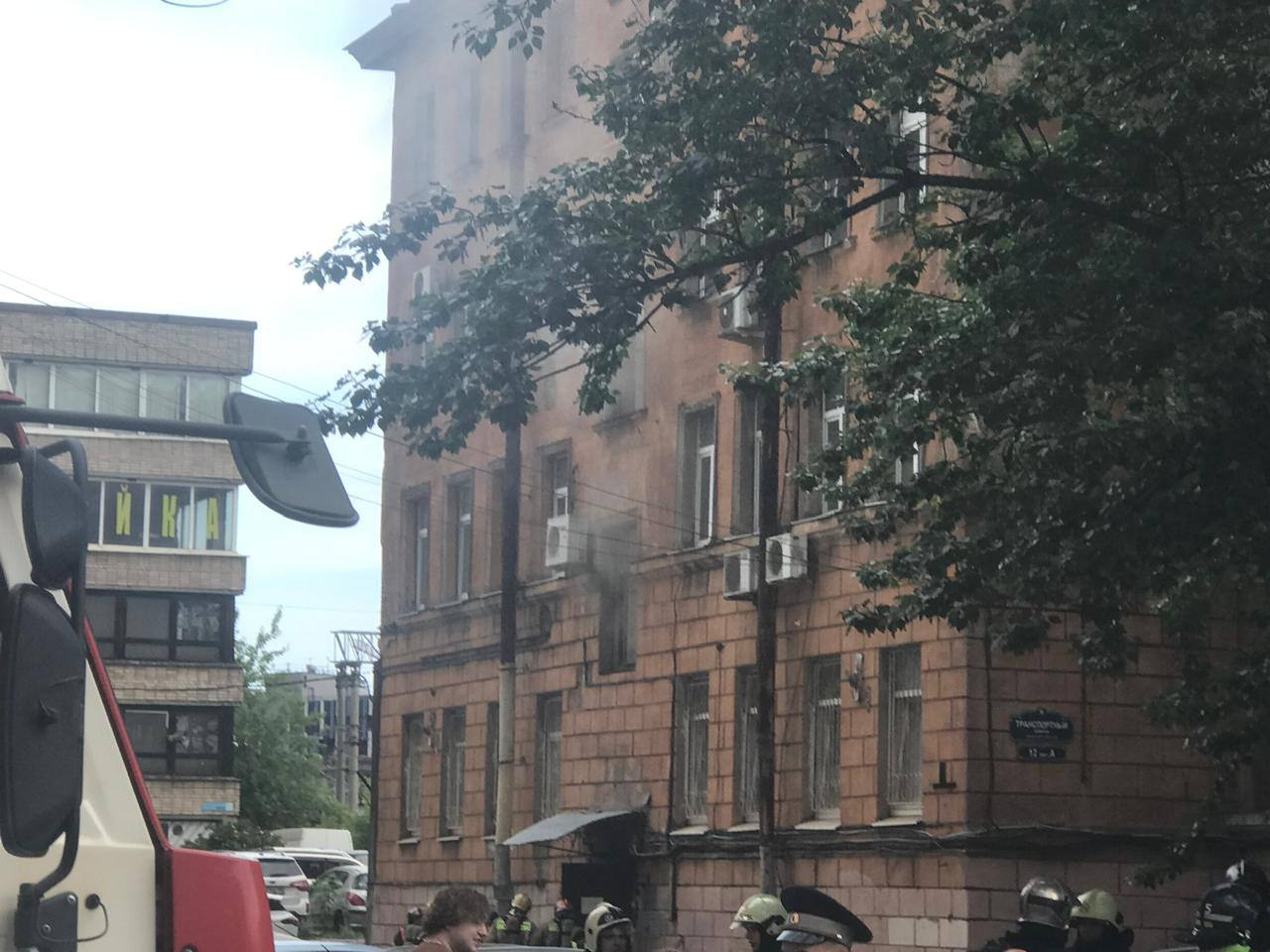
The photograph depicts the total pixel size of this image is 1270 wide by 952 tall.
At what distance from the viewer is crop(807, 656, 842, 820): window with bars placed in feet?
85.9

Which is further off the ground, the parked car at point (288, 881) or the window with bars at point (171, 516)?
the window with bars at point (171, 516)

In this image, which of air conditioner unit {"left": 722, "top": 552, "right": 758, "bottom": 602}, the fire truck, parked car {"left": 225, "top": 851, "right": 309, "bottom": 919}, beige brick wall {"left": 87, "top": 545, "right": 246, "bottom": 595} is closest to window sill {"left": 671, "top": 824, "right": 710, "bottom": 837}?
air conditioner unit {"left": 722, "top": 552, "right": 758, "bottom": 602}

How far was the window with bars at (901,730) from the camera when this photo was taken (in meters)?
24.8

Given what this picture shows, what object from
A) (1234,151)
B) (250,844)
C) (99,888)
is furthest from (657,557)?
(250,844)

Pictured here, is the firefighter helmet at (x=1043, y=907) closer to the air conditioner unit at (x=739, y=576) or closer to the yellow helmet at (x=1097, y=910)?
the yellow helmet at (x=1097, y=910)

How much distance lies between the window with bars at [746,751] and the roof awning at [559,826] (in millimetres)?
2540

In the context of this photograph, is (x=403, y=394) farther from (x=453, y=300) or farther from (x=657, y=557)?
(x=657, y=557)

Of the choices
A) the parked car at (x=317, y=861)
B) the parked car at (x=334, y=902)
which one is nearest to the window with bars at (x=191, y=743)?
the parked car at (x=317, y=861)

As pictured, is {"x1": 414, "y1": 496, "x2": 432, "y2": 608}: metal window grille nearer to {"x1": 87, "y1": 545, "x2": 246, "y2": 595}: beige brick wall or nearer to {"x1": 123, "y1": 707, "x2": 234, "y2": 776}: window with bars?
{"x1": 87, "y1": 545, "x2": 246, "y2": 595}: beige brick wall

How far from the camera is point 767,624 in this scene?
26609 millimetres

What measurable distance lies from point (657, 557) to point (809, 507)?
368cm

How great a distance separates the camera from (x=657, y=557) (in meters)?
30.3

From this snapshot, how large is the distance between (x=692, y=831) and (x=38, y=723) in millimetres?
25304

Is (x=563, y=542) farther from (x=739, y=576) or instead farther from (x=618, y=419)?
(x=739, y=576)
